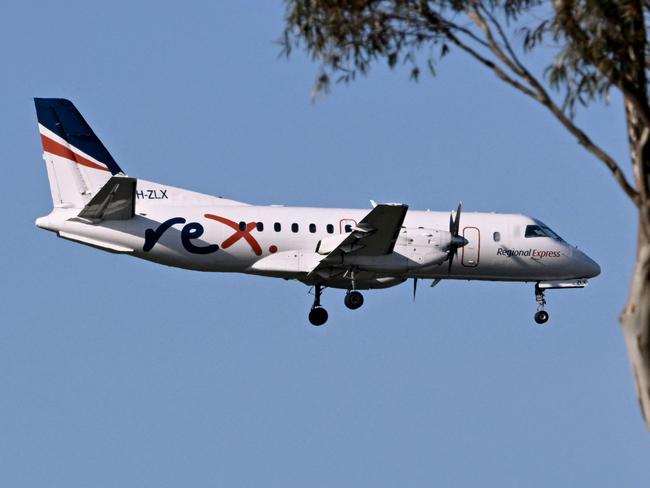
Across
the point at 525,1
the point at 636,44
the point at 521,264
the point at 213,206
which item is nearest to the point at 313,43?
the point at 525,1

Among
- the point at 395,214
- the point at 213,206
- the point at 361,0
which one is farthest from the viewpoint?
the point at 213,206

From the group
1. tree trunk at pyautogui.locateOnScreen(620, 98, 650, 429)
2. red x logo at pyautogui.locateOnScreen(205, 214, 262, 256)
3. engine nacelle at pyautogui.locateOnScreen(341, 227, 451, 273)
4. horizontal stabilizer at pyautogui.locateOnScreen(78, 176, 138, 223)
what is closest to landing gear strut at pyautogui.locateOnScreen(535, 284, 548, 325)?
engine nacelle at pyautogui.locateOnScreen(341, 227, 451, 273)

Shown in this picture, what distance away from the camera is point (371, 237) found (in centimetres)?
3856

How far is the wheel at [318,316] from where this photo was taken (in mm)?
41531

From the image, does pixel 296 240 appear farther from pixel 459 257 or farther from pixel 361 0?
pixel 361 0

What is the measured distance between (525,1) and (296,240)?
675 inches

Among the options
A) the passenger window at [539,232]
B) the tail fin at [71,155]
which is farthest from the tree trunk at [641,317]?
the tail fin at [71,155]

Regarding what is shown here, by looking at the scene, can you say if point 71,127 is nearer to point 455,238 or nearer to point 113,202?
point 113,202

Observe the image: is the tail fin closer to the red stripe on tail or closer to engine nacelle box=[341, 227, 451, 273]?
the red stripe on tail

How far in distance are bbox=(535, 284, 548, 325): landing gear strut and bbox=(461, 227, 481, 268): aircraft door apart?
2.75m

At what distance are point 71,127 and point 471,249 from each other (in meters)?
12.8

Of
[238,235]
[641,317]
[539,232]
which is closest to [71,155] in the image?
[238,235]

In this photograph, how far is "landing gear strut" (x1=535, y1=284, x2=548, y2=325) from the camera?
43219 mm

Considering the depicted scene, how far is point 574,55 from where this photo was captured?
887 inches
